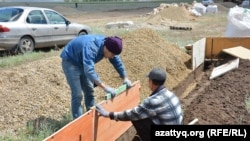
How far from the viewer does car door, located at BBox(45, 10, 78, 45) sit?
43.4ft

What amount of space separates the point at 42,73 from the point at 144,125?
356 centimetres

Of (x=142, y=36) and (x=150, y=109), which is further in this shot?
(x=142, y=36)

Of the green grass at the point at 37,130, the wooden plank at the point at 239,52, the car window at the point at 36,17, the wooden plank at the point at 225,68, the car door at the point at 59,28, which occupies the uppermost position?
the car window at the point at 36,17

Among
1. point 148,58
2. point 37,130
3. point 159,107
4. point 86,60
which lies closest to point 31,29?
point 148,58

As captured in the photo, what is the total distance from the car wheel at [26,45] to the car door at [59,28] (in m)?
1.01

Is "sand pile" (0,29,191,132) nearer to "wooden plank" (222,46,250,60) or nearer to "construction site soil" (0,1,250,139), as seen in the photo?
"construction site soil" (0,1,250,139)

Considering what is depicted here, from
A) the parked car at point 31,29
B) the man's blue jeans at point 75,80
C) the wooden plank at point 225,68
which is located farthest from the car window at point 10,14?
the man's blue jeans at point 75,80

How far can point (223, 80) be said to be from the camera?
893cm

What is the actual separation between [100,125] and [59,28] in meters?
8.37

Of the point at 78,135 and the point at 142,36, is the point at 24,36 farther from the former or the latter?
the point at 78,135

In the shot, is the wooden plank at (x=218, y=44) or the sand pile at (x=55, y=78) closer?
the sand pile at (x=55, y=78)

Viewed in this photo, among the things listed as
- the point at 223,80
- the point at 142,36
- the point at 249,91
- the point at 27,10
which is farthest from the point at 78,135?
the point at 27,10

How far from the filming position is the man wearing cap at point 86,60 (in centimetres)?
525

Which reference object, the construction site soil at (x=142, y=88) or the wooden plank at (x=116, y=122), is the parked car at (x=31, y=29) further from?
the wooden plank at (x=116, y=122)
